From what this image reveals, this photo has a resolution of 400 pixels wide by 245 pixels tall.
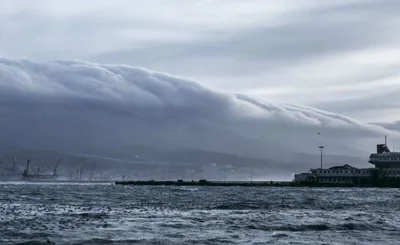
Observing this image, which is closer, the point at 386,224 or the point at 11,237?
the point at 11,237

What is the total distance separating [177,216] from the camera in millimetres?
73562

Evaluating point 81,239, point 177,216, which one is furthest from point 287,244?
point 177,216

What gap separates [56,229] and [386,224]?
36.0 metres

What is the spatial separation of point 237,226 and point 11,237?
75.3 ft

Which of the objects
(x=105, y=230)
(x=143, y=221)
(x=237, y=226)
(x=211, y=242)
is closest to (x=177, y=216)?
(x=143, y=221)

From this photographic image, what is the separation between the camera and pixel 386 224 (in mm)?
67000

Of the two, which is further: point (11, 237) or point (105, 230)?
point (105, 230)

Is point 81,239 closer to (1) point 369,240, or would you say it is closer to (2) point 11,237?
(2) point 11,237

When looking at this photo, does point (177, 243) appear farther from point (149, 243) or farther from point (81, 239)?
point (81, 239)

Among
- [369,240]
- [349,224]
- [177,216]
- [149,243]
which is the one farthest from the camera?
[177,216]

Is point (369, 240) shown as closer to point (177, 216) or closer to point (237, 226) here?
point (237, 226)

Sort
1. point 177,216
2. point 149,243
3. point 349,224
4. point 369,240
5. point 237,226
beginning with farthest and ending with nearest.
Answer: point 177,216 < point 349,224 < point 237,226 < point 369,240 < point 149,243

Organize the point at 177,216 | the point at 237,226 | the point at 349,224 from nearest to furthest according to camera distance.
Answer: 1. the point at 237,226
2. the point at 349,224
3. the point at 177,216

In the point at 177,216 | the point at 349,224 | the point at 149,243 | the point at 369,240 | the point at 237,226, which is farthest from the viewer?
the point at 177,216
